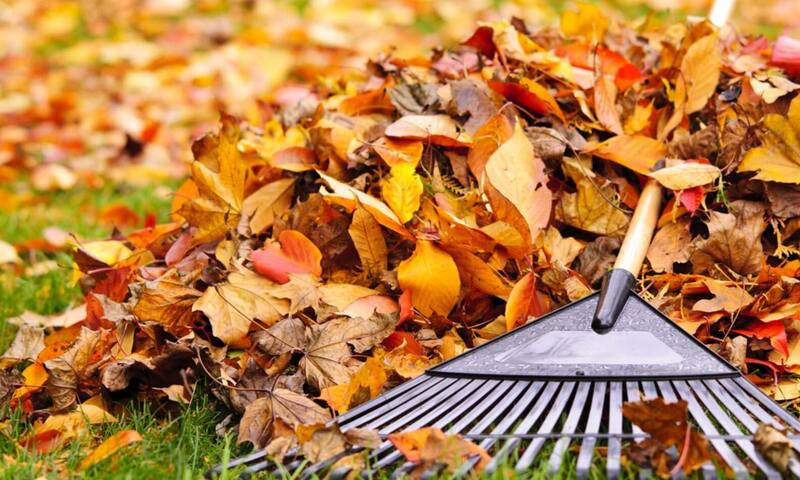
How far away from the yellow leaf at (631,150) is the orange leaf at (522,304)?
34cm


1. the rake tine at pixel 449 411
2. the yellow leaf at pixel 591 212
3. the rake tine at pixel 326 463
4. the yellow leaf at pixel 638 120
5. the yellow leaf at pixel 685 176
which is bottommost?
the rake tine at pixel 326 463

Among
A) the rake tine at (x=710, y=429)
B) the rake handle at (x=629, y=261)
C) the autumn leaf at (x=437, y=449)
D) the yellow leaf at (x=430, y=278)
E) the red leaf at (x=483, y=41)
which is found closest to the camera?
the rake tine at (x=710, y=429)

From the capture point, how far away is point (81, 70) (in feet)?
14.3

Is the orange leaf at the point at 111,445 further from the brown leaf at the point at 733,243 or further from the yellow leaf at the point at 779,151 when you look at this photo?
the yellow leaf at the point at 779,151

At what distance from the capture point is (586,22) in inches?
90.7

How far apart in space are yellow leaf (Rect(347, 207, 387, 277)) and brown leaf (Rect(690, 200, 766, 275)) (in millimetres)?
578

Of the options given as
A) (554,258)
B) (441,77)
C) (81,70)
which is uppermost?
(441,77)

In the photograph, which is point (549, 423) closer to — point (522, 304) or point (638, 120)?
point (522, 304)

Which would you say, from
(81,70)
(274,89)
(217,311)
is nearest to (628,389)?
(217,311)

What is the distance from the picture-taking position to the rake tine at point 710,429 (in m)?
1.17

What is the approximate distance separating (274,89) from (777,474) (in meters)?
3.07

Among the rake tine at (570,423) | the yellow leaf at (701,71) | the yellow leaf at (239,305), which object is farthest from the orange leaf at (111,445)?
the yellow leaf at (701,71)

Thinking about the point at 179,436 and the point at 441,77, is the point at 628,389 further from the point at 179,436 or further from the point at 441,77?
the point at 441,77

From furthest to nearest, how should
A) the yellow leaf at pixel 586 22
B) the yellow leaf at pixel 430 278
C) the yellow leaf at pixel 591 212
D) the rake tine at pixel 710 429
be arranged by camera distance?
the yellow leaf at pixel 586 22 < the yellow leaf at pixel 591 212 < the yellow leaf at pixel 430 278 < the rake tine at pixel 710 429
